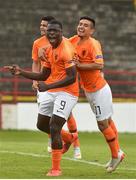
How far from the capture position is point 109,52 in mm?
31750

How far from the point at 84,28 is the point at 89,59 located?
493 millimetres

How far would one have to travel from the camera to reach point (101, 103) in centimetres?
1308

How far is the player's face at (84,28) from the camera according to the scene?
42.8ft

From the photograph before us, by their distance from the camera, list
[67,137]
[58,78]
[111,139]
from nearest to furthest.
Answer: [58,78] < [111,139] < [67,137]

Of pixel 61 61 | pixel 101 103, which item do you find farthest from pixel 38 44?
pixel 61 61

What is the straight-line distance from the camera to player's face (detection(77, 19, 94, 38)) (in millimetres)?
13039

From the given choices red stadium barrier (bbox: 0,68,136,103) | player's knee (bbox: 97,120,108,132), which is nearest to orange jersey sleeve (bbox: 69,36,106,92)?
player's knee (bbox: 97,120,108,132)

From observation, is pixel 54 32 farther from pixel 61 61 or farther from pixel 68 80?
pixel 68 80

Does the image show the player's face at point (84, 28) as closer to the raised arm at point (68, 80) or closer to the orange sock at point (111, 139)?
the raised arm at point (68, 80)

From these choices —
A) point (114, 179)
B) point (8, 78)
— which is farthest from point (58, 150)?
point (8, 78)

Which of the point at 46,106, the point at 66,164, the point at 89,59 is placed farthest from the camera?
the point at 66,164

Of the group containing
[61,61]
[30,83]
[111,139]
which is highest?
[61,61]

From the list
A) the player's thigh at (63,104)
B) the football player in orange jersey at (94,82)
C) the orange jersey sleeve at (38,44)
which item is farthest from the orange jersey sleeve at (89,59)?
the orange jersey sleeve at (38,44)

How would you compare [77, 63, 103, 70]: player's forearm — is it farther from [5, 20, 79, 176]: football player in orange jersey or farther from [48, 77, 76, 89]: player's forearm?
[48, 77, 76, 89]: player's forearm
